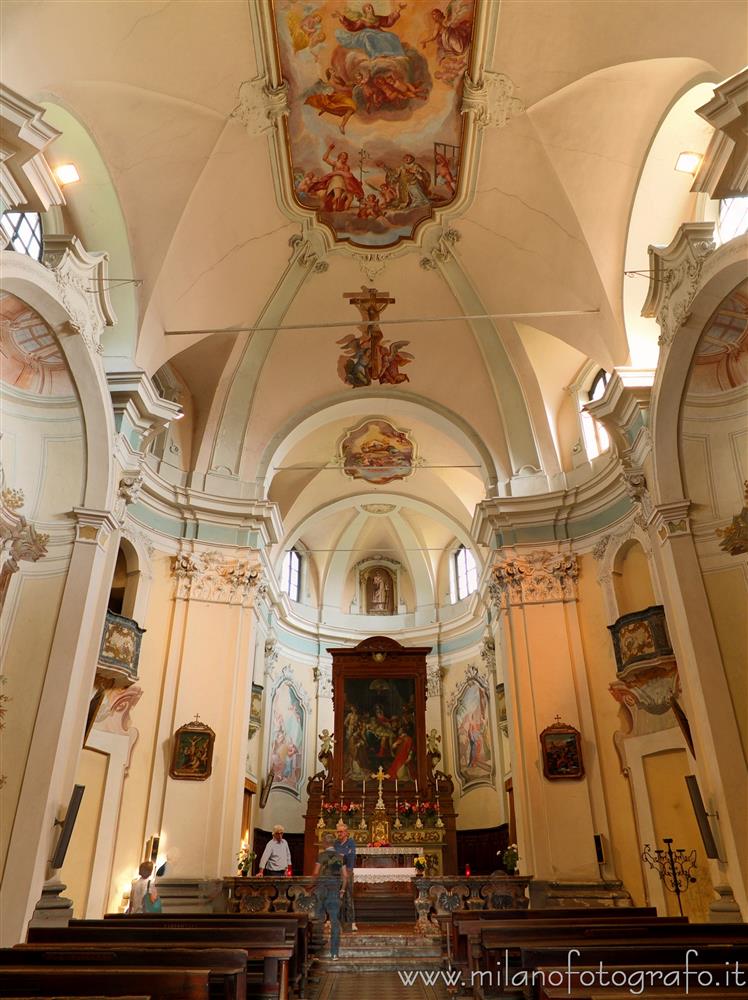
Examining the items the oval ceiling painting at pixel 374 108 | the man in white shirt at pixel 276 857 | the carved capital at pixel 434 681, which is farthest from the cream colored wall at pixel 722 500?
the carved capital at pixel 434 681

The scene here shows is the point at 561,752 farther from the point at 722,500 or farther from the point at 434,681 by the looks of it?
the point at 434,681

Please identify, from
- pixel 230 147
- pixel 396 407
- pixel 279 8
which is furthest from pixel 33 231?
pixel 396 407

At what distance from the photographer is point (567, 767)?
42.9ft

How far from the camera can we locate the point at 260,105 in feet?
36.7

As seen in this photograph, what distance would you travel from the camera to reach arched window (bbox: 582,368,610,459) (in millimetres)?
15180

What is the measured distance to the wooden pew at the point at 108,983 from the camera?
4074mm

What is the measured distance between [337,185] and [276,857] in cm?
1178

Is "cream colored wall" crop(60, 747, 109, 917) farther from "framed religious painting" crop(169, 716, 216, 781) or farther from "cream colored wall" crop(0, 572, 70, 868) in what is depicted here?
"cream colored wall" crop(0, 572, 70, 868)

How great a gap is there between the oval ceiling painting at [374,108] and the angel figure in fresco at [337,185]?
2cm

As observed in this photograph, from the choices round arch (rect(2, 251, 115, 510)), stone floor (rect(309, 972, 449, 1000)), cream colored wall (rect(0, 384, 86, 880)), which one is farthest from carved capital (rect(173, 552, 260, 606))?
stone floor (rect(309, 972, 449, 1000))

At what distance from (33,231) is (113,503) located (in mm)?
4042

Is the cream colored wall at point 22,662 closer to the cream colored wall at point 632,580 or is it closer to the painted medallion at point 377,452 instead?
the cream colored wall at point 632,580

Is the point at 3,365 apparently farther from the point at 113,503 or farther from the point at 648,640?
the point at 648,640

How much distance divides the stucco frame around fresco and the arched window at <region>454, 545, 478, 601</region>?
38.2 feet
